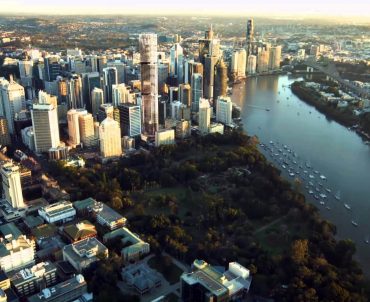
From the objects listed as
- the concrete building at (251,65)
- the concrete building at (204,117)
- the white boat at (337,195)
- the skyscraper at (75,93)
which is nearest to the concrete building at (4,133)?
the skyscraper at (75,93)

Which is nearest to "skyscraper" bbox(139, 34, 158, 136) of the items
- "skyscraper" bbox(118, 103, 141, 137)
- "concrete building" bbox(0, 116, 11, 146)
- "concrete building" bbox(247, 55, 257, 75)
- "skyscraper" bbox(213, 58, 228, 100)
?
"skyscraper" bbox(118, 103, 141, 137)

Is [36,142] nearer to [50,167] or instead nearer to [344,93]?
[50,167]

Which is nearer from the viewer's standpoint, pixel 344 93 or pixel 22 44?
pixel 344 93

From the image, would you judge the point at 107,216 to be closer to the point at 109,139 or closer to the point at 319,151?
the point at 109,139

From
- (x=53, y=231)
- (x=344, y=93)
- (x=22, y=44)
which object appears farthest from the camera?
(x=22, y=44)

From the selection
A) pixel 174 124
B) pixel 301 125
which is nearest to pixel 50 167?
pixel 174 124

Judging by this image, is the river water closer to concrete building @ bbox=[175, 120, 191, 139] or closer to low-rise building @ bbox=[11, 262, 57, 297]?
concrete building @ bbox=[175, 120, 191, 139]
